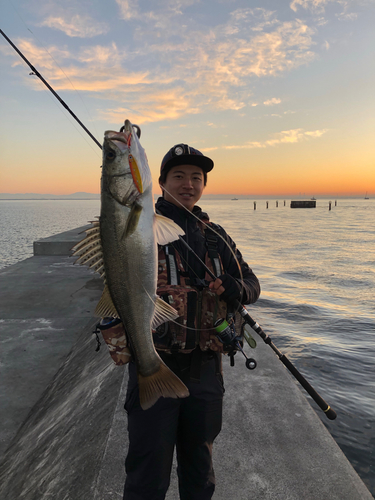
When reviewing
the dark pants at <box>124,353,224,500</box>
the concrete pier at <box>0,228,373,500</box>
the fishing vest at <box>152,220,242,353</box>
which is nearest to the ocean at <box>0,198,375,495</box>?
the concrete pier at <box>0,228,373,500</box>

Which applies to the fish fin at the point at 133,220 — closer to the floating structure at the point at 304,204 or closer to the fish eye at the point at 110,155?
the fish eye at the point at 110,155

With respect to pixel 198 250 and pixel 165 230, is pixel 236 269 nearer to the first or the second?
pixel 198 250

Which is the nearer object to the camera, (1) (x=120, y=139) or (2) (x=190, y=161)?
(1) (x=120, y=139)

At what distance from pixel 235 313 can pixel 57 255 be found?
17.3m

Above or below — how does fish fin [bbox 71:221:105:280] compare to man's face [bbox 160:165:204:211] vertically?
below

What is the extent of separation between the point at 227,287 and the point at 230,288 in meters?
0.03

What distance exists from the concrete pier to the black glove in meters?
1.60

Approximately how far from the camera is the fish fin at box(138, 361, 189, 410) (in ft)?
6.89

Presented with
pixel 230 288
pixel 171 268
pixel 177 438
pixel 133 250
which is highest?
pixel 133 250

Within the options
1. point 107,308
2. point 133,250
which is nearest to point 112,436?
point 107,308

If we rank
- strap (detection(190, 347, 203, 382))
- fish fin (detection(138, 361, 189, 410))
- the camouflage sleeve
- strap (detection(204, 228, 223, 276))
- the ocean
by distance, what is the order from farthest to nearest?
the ocean, the camouflage sleeve, strap (detection(204, 228, 223, 276)), strap (detection(190, 347, 203, 382)), fish fin (detection(138, 361, 189, 410))

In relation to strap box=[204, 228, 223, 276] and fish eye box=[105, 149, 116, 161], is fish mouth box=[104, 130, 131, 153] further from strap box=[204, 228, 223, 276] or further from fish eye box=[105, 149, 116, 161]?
strap box=[204, 228, 223, 276]

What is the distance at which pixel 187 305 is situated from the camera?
8.27 feet

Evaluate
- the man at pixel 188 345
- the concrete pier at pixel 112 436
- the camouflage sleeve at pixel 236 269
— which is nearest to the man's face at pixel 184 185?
the man at pixel 188 345
